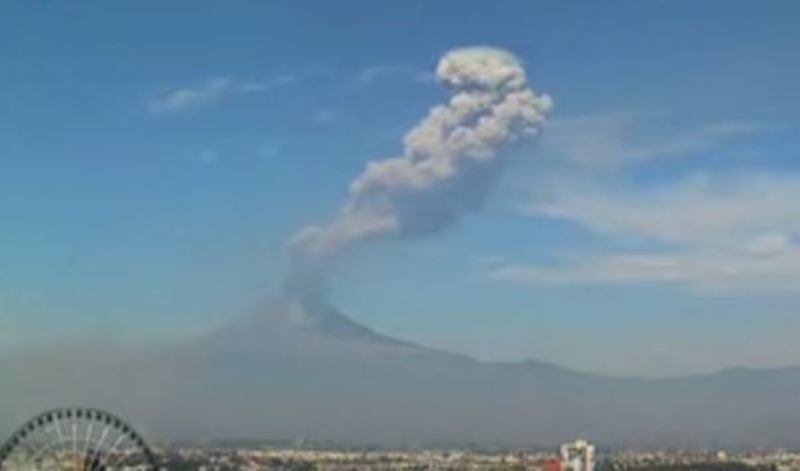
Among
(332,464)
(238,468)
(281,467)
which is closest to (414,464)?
(332,464)

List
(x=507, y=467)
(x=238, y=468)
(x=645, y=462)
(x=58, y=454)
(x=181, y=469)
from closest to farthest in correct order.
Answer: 1. (x=58, y=454)
2. (x=181, y=469)
3. (x=238, y=468)
4. (x=507, y=467)
5. (x=645, y=462)

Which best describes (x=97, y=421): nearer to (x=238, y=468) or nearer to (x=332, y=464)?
(x=238, y=468)

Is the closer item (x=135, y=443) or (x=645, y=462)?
(x=135, y=443)

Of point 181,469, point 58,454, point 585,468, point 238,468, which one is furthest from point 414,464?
point 58,454

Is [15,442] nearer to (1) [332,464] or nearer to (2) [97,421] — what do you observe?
(2) [97,421]

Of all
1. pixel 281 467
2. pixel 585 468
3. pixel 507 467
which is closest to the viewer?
pixel 585 468

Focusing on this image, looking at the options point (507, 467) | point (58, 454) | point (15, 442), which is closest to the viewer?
point (15, 442)
